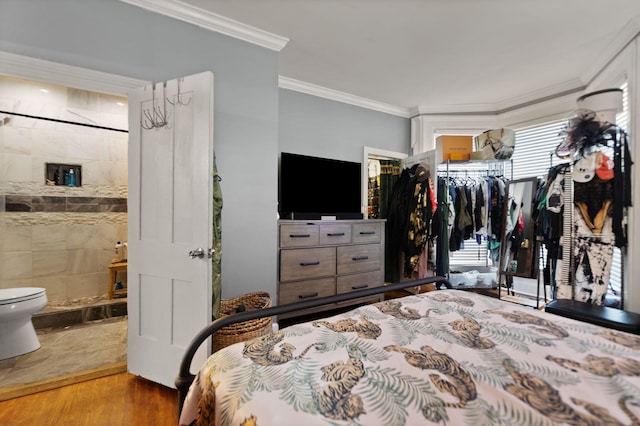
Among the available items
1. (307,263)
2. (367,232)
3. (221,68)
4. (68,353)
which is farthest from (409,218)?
(68,353)

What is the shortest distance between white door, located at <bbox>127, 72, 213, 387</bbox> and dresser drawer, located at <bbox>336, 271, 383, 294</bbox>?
166cm

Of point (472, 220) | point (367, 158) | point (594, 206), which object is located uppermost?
point (367, 158)

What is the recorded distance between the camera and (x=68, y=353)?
2.39 metres

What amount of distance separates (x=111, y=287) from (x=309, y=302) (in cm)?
325

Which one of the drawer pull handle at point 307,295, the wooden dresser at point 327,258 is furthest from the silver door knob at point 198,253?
the drawer pull handle at point 307,295

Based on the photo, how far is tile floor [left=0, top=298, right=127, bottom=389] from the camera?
2051mm

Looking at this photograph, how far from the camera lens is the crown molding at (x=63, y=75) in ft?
5.69

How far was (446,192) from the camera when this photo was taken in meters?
3.83

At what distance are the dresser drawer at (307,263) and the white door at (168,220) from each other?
1.06 m

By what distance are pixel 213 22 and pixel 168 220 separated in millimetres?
1562

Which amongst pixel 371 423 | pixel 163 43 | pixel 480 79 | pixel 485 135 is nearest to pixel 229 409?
pixel 371 423

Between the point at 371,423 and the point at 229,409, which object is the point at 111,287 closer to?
the point at 229,409

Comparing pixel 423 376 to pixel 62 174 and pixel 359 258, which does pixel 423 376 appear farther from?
pixel 62 174

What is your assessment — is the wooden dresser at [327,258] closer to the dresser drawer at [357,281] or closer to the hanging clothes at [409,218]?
the dresser drawer at [357,281]
